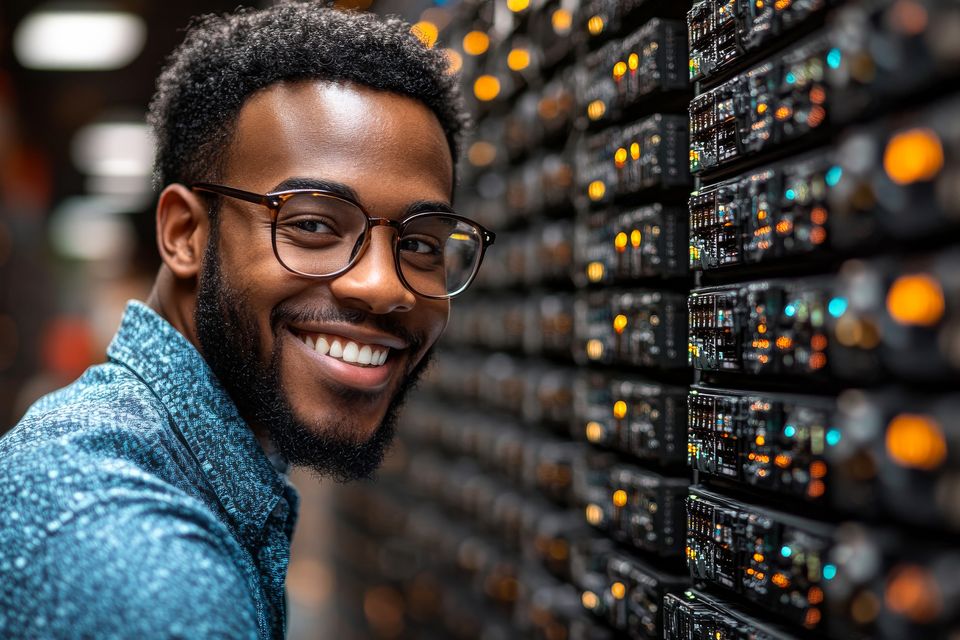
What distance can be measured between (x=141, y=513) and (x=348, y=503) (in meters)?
4.15

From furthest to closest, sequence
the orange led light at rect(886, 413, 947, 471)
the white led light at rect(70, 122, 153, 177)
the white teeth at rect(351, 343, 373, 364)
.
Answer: the white led light at rect(70, 122, 153, 177) < the white teeth at rect(351, 343, 373, 364) < the orange led light at rect(886, 413, 947, 471)

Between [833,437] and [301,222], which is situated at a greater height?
[301,222]

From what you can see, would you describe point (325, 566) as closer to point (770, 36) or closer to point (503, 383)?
point (503, 383)

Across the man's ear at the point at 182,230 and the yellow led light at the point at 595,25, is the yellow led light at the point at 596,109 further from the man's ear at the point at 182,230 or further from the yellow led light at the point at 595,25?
the man's ear at the point at 182,230

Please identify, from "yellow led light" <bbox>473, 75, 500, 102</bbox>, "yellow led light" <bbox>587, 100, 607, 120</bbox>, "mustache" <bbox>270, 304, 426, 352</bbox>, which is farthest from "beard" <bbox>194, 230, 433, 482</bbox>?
"yellow led light" <bbox>473, 75, 500, 102</bbox>

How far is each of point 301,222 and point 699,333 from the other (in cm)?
70

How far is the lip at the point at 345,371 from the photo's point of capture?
1.55 metres

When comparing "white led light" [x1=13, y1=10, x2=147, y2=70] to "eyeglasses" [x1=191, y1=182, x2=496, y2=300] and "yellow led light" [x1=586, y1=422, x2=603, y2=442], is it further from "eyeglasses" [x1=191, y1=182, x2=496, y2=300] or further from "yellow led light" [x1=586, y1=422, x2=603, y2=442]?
"yellow led light" [x1=586, y1=422, x2=603, y2=442]

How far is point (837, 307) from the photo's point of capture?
1003mm

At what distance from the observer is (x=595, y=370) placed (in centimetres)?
192

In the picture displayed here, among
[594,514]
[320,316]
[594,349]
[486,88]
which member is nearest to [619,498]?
[594,514]

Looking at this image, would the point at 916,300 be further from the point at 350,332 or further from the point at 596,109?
the point at 596,109

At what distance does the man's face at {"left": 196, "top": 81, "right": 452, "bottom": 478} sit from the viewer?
59.7 inches

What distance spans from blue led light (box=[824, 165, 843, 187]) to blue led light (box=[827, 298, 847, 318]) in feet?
0.45
